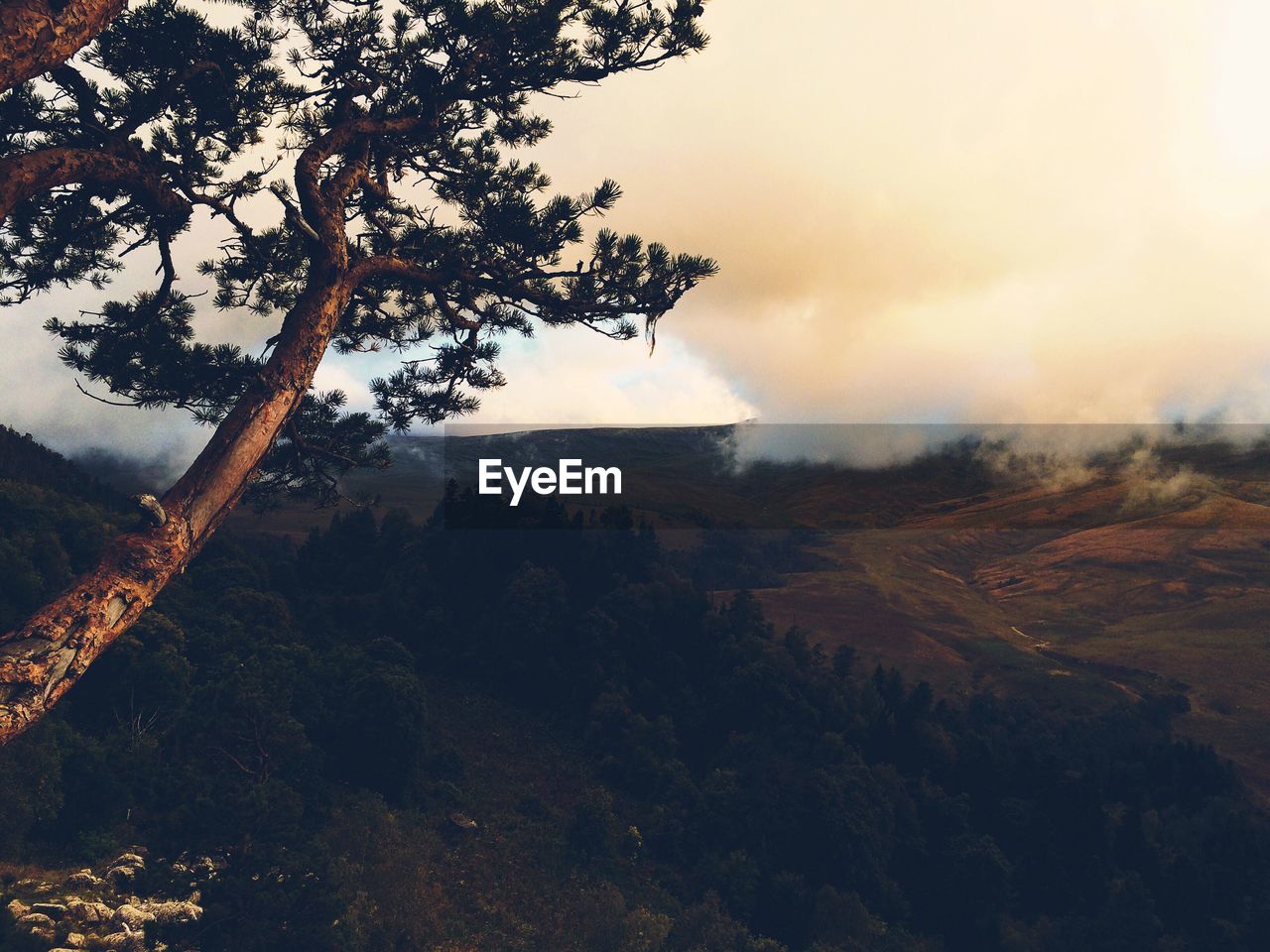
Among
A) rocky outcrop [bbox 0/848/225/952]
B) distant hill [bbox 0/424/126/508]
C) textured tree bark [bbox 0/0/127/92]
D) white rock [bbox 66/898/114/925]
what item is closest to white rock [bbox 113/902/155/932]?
rocky outcrop [bbox 0/848/225/952]

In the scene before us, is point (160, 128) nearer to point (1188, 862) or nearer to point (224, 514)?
point (224, 514)

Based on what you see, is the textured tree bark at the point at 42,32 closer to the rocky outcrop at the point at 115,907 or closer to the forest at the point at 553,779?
the rocky outcrop at the point at 115,907

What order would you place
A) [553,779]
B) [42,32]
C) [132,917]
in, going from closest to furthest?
[42,32], [132,917], [553,779]

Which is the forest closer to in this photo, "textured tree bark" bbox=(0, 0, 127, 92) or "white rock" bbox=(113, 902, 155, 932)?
"white rock" bbox=(113, 902, 155, 932)

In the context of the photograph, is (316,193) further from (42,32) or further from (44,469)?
(44,469)

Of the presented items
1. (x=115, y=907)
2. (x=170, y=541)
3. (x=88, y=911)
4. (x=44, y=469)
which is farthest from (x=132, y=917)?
(x=44, y=469)

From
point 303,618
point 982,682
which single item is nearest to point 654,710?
point 303,618

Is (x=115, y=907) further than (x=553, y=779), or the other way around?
(x=553, y=779)
